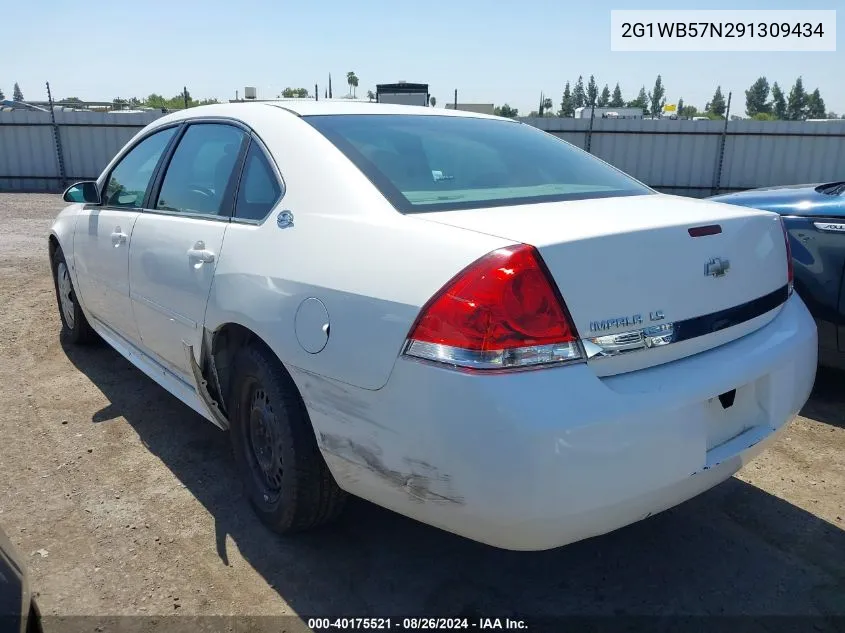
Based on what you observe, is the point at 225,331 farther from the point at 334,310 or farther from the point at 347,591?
the point at 347,591

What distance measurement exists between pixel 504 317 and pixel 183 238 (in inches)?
67.8

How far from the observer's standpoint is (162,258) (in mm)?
2998

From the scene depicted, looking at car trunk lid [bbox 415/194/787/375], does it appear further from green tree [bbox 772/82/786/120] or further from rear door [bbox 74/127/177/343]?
Result: green tree [bbox 772/82/786/120]

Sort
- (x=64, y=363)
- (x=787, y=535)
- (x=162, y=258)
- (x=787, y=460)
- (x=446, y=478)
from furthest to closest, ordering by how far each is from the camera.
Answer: (x=64, y=363)
(x=787, y=460)
(x=162, y=258)
(x=787, y=535)
(x=446, y=478)

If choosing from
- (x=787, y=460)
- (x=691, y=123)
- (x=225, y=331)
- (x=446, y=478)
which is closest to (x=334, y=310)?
(x=446, y=478)

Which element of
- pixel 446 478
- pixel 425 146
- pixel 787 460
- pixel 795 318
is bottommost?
pixel 787 460

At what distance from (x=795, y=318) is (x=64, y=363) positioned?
14.3 feet

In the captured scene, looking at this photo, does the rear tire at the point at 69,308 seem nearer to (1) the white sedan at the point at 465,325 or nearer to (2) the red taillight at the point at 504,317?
(1) the white sedan at the point at 465,325

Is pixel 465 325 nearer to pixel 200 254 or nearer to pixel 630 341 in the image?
pixel 630 341

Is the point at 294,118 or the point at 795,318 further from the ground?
the point at 294,118

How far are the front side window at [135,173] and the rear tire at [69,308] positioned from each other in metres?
0.90

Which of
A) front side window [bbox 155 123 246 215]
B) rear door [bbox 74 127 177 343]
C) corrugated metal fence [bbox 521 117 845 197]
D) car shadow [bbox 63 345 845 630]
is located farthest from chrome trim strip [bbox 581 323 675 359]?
corrugated metal fence [bbox 521 117 845 197]

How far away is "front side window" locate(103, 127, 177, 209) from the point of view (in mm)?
3508

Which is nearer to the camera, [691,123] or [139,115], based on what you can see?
[691,123]
